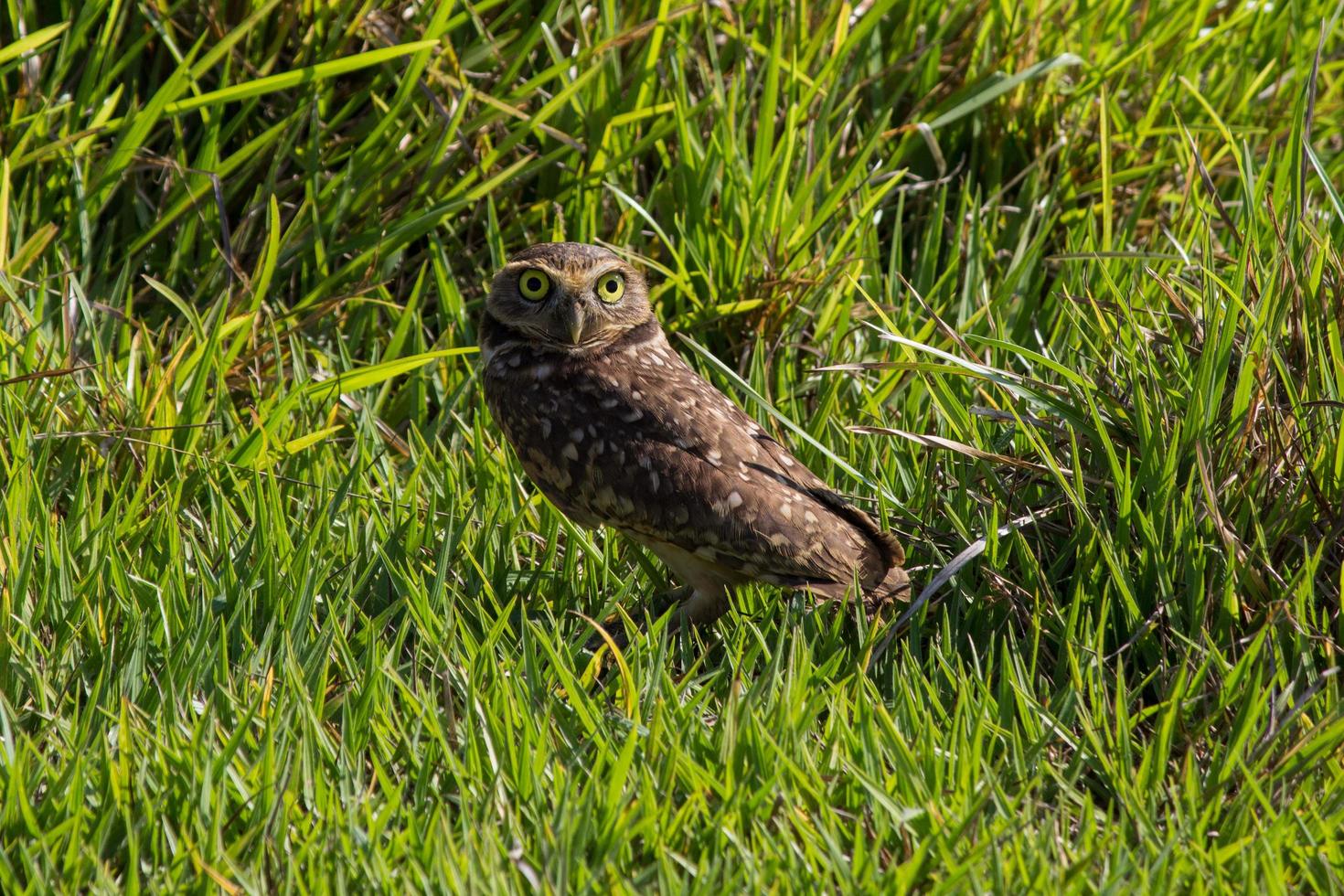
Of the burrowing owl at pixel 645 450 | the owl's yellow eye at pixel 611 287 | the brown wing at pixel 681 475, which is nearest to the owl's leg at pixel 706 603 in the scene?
the burrowing owl at pixel 645 450

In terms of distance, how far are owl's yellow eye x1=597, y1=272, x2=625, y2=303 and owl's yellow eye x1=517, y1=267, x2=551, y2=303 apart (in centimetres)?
13

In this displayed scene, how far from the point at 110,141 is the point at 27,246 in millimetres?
523

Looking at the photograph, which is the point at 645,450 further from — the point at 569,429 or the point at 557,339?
the point at 557,339

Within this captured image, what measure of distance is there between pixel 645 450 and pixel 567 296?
466mm

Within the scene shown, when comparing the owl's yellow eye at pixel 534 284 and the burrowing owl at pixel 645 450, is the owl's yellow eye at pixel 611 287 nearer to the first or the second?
the burrowing owl at pixel 645 450

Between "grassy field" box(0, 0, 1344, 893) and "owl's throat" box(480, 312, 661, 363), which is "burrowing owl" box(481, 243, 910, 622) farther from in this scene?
"grassy field" box(0, 0, 1344, 893)

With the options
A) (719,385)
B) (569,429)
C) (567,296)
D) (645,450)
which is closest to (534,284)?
(567,296)

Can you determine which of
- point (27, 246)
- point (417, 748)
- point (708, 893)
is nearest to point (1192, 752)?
point (708, 893)

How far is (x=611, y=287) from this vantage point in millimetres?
3693

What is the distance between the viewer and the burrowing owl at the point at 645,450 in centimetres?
334

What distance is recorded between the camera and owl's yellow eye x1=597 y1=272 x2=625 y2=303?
365cm

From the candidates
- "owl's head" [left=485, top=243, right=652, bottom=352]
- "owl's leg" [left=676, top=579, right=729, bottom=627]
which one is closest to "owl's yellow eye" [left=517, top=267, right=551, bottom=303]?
"owl's head" [left=485, top=243, right=652, bottom=352]

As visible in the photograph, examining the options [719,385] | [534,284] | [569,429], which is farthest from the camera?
[719,385]

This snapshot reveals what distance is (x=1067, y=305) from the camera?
13.1 feet
